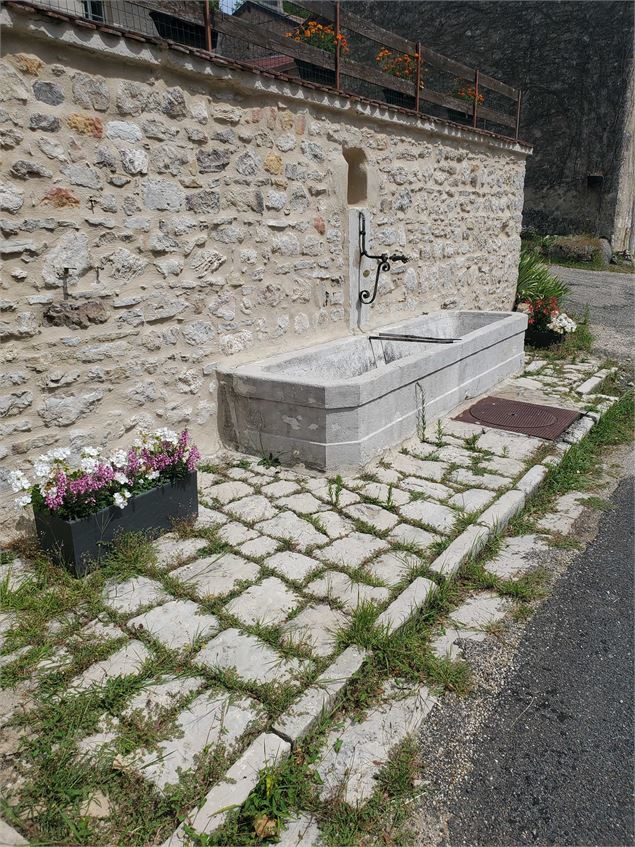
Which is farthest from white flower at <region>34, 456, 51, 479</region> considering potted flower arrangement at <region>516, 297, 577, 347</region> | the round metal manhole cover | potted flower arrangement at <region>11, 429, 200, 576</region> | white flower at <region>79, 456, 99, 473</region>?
potted flower arrangement at <region>516, 297, 577, 347</region>

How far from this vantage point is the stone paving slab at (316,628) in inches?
101

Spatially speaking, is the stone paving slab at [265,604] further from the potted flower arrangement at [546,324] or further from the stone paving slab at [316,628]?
the potted flower arrangement at [546,324]

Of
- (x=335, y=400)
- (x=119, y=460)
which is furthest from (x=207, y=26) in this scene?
(x=119, y=460)

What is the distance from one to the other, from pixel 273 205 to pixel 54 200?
1.75 meters

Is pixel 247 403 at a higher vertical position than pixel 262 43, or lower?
lower

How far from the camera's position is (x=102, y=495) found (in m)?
3.04

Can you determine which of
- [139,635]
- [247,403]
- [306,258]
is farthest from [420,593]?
[306,258]

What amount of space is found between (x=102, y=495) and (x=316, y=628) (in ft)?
4.04

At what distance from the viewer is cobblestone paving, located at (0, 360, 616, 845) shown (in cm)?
209

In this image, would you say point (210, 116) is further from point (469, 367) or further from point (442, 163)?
point (442, 163)

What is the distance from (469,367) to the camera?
5590mm

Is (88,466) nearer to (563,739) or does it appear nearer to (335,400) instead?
(335,400)

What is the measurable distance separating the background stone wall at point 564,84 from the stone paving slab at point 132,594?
15640 mm

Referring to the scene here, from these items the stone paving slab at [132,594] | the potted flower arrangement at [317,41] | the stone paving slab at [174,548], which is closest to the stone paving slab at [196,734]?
the stone paving slab at [132,594]
